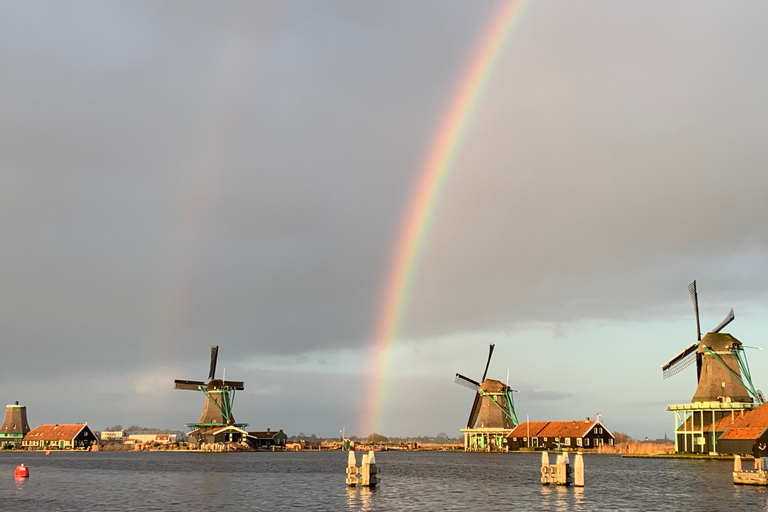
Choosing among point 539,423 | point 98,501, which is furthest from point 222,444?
point 98,501

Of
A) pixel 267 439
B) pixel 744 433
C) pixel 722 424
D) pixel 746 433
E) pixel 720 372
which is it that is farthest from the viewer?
pixel 267 439

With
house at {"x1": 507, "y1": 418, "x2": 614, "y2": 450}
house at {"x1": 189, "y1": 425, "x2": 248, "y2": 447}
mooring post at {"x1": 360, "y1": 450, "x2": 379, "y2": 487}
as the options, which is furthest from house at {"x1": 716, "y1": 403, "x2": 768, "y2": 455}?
house at {"x1": 189, "y1": 425, "x2": 248, "y2": 447}

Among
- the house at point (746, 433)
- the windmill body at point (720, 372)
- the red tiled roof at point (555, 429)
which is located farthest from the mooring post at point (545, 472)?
the red tiled roof at point (555, 429)

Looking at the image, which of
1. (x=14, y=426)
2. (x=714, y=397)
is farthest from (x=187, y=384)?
(x=714, y=397)

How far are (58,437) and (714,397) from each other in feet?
468

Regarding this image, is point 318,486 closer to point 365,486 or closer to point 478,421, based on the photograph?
point 365,486

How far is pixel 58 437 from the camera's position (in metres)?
177

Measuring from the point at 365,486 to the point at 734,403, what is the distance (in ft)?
178

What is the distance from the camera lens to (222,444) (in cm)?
15375

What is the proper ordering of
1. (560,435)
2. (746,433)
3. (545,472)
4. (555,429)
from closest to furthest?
1. (545,472)
2. (746,433)
3. (560,435)
4. (555,429)

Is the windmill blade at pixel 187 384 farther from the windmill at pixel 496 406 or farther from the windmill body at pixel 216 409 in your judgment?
the windmill at pixel 496 406

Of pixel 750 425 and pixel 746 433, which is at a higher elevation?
pixel 750 425

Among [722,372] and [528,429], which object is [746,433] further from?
[528,429]

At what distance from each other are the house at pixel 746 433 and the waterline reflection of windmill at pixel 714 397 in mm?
5469
